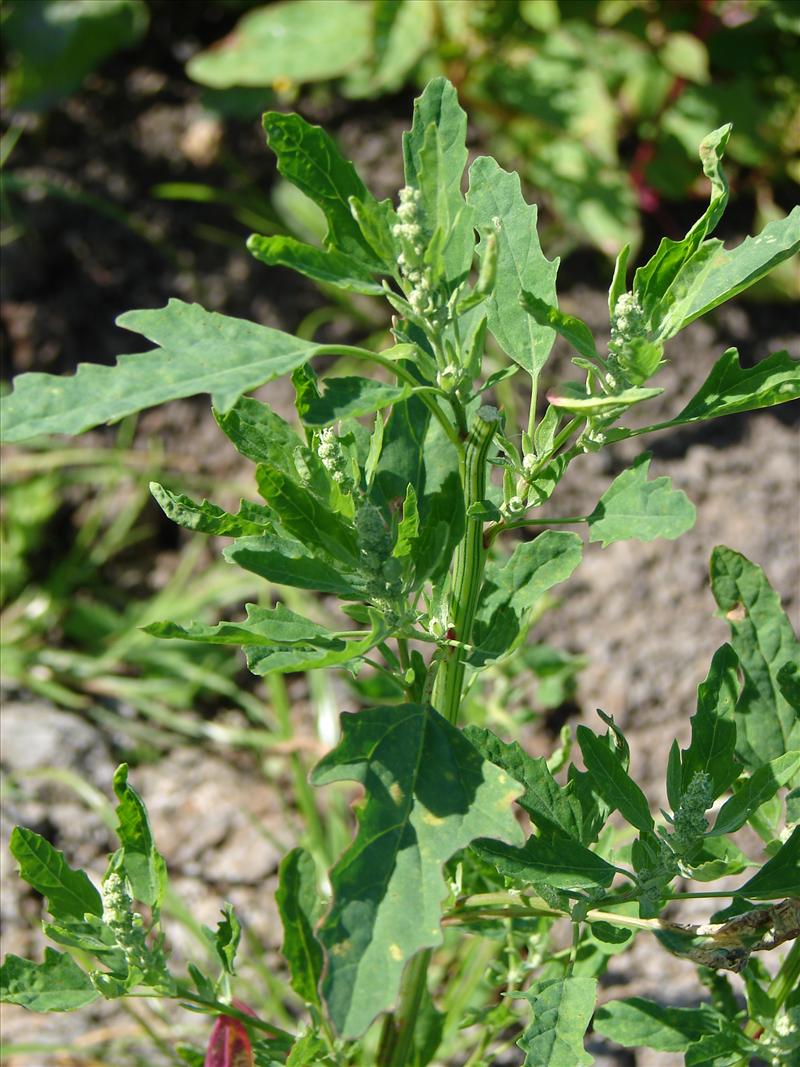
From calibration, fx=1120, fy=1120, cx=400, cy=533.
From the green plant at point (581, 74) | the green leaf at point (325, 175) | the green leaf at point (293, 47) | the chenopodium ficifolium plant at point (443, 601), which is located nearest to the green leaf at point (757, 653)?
the chenopodium ficifolium plant at point (443, 601)

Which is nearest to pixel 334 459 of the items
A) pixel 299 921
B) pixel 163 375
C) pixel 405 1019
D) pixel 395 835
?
pixel 163 375

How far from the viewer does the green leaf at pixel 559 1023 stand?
1.05 meters

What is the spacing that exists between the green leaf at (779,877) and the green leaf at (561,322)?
0.52 metres

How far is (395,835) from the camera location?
3.08ft

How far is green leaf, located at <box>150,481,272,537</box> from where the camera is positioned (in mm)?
1015

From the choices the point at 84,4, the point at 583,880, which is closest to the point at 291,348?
the point at 583,880

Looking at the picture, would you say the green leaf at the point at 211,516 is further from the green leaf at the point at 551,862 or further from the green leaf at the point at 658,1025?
the green leaf at the point at 658,1025

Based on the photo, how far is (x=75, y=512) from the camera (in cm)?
268

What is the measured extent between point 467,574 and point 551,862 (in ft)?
0.93

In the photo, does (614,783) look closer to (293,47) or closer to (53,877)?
(53,877)

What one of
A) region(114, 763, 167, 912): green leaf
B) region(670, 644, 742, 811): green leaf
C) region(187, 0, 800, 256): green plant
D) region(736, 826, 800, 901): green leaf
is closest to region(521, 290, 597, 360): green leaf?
region(670, 644, 742, 811): green leaf

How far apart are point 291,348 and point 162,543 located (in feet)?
6.21

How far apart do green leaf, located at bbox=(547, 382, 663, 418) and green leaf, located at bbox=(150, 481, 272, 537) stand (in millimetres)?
294

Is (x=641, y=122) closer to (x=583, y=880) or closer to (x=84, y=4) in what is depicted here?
(x=84, y=4)
